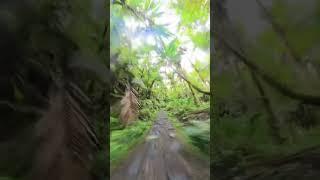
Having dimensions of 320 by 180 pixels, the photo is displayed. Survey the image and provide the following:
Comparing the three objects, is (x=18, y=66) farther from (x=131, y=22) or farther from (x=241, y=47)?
(x=241, y=47)

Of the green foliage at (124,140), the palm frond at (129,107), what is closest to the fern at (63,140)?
the green foliage at (124,140)

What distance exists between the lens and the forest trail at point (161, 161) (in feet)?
9.60

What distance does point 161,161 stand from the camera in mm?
2943

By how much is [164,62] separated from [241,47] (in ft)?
1.78

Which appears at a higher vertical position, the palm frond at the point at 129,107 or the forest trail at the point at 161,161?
the palm frond at the point at 129,107

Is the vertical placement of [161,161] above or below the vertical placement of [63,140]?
below

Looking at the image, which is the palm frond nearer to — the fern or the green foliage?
the green foliage

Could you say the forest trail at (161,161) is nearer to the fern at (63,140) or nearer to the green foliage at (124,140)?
the green foliage at (124,140)

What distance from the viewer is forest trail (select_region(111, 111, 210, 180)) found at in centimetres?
293

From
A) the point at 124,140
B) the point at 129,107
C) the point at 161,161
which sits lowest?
the point at 161,161

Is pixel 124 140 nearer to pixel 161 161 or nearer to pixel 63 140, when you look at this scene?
pixel 161 161

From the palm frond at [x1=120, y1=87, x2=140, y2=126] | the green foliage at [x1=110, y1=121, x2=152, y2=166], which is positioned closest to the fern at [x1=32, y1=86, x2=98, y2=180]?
the green foliage at [x1=110, y1=121, x2=152, y2=166]

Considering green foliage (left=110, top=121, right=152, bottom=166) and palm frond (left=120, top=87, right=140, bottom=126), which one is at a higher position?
palm frond (left=120, top=87, right=140, bottom=126)

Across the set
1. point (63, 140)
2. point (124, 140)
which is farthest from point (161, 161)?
point (63, 140)
